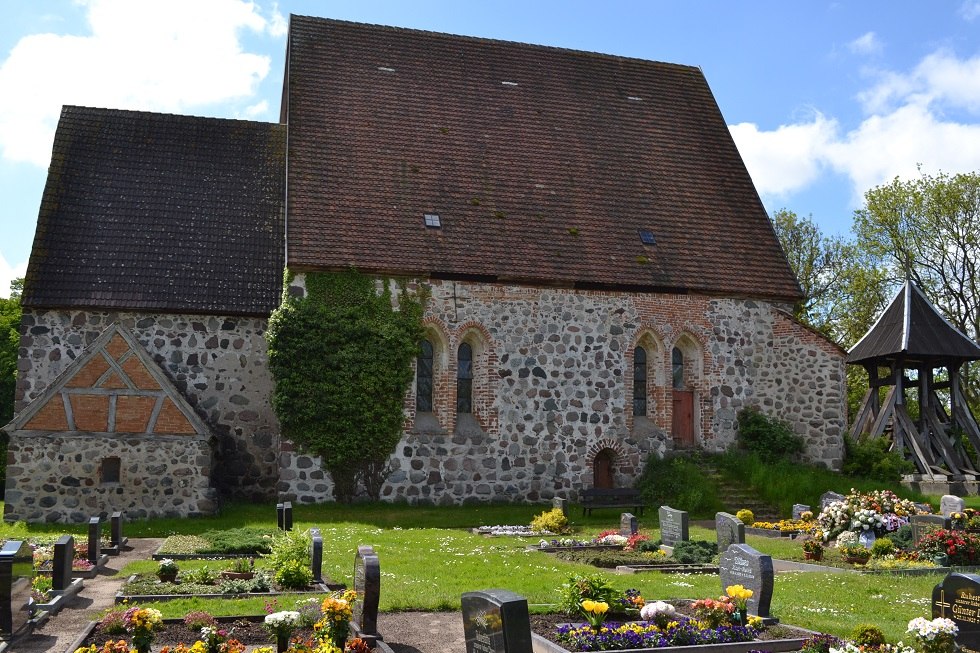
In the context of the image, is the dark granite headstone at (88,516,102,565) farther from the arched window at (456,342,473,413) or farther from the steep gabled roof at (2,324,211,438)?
the arched window at (456,342,473,413)

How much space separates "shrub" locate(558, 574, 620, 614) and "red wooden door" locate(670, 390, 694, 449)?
13.7 m

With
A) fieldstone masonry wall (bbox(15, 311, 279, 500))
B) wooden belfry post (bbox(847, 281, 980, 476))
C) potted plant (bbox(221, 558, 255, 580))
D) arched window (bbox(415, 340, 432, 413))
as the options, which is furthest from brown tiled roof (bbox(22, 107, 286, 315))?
wooden belfry post (bbox(847, 281, 980, 476))

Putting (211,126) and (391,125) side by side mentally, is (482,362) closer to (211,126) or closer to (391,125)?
(391,125)

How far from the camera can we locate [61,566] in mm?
11188

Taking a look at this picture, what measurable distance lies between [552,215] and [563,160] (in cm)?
221

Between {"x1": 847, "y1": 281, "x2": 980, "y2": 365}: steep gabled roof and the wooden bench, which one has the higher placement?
{"x1": 847, "y1": 281, "x2": 980, "y2": 365}: steep gabled roof

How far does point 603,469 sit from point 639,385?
225 centimetres

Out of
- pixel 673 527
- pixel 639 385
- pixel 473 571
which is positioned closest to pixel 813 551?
pixel 673 527

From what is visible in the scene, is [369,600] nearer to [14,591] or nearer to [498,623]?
[498,623]

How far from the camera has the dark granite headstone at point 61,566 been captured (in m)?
11.1

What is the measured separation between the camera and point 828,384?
→ 76.6ft

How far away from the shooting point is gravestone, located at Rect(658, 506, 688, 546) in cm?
1525

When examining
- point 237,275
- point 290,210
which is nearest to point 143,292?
point 237,275

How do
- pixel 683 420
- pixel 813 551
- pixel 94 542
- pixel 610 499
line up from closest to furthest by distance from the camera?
pixel 94 542 → pixel 813 551 → pixel 610 499 → pixel 683 420
